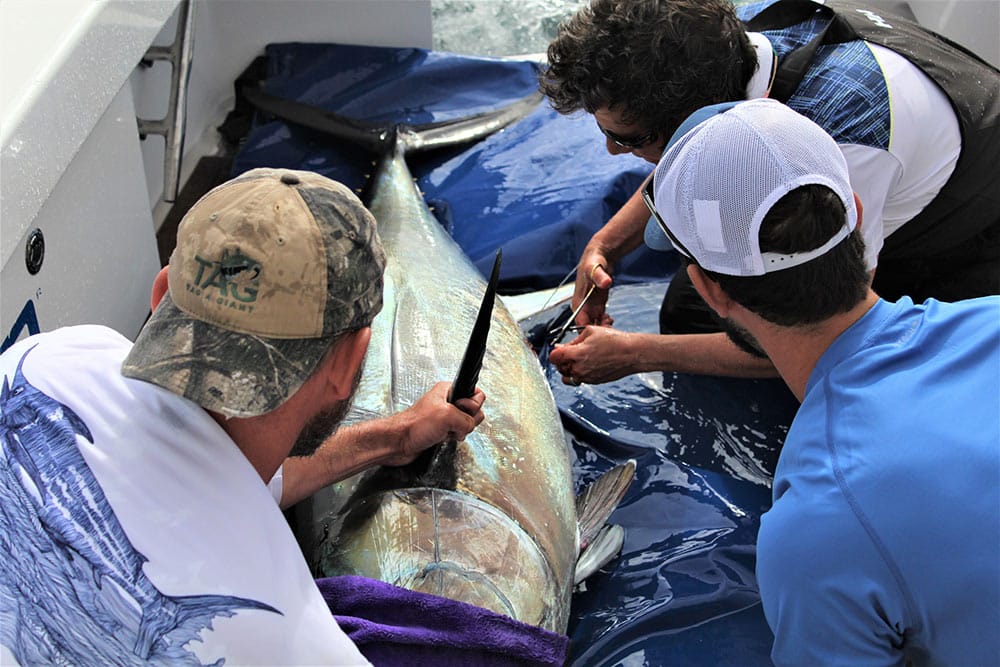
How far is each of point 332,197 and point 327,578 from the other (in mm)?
831

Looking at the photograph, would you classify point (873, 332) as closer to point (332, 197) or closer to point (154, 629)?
point (332, 197)

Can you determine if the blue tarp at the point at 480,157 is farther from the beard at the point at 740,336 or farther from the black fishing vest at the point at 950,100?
the beard at the point at 740,336

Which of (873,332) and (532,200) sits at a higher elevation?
(873,332)

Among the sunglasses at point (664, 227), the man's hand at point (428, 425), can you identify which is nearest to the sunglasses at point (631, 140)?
the sunglasses at point (664, 227)

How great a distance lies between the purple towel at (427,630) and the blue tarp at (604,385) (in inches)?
15.1

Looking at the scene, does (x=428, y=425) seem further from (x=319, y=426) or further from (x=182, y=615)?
(x=182, y=615)

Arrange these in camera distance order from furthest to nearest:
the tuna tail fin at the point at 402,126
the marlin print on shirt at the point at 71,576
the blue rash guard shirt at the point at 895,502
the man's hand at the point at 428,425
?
the tuna tail fin at the point at 402,126
the man's hand at the point at 428,425
the blue rash guard shirt at the point at 895,502
the marlin print on shirt at the point at 71,576

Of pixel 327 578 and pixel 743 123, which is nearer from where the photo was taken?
pixel 743 123

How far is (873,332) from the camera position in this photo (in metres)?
1.59

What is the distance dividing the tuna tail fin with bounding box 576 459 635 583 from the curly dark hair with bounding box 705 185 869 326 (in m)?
0.92

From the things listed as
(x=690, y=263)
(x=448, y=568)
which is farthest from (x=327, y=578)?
(x=690, y=263)

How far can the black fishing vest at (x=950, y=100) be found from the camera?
93.2 inches

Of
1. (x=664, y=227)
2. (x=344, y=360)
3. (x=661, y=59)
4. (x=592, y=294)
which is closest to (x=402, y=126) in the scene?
(x=592, y=294)

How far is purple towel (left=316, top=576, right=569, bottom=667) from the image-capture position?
5.59 feet
